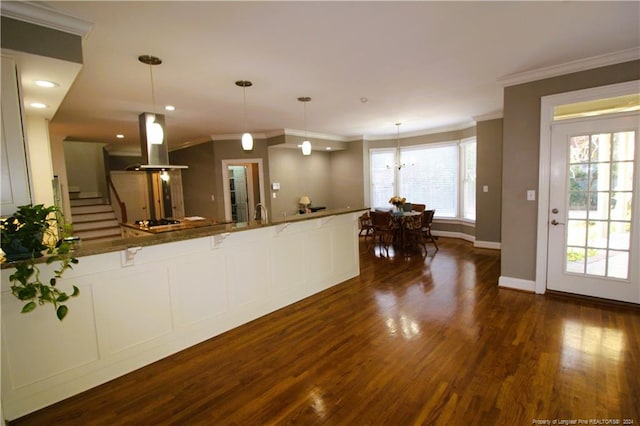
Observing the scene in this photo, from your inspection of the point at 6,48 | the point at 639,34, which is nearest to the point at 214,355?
the point at 6,48

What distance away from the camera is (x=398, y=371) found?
235 centimetres

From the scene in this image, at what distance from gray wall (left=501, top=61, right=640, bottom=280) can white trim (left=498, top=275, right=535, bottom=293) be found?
5 cm

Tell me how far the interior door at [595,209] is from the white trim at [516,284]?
0.21m

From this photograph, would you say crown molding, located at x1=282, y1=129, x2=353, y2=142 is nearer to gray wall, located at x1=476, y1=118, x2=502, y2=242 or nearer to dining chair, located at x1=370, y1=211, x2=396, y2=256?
dining chair, located at x1=370, y1=211, x2=396, y2=256

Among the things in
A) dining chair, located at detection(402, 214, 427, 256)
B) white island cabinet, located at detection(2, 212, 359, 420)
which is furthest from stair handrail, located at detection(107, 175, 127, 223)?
dining chair, located at detection(402, 214, 427, 256)

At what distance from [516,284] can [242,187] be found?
696 centimetres

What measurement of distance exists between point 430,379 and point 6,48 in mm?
3633

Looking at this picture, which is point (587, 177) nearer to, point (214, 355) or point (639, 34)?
point (639, 34)

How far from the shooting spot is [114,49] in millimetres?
2619

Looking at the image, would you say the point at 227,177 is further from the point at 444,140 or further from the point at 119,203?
the point at 444,140

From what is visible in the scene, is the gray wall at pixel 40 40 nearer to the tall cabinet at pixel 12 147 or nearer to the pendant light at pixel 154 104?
the tall cabinet at pixel 12 147

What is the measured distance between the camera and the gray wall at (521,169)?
3.62 meters

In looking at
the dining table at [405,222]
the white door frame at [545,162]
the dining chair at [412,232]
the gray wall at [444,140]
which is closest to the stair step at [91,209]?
the gray wall at [444,140]

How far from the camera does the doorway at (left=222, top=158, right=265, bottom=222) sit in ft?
23.3
